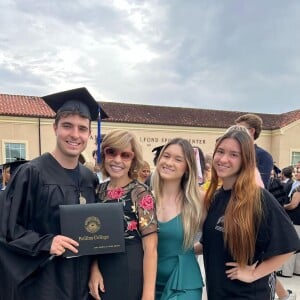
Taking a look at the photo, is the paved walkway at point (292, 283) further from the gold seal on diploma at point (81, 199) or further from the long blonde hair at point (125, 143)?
the gold seal on diploma at point (81, 199)

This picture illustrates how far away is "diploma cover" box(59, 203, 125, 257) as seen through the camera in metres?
1.73

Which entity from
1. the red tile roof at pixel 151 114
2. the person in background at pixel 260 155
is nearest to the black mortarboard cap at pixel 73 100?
the person in background at pixel 260 155

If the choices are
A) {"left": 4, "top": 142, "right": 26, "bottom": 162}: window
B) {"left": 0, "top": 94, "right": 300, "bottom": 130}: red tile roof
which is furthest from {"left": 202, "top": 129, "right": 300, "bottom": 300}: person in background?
{"left": 4, "top": 142, "right": 26, "bottom": 162}: window

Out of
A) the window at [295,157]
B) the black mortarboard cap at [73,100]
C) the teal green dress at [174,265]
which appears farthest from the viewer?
the window at [295,157]

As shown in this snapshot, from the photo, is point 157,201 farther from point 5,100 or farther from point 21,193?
point 5,100

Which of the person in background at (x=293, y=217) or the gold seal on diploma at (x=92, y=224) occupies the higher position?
the gold seal on diploma at (x=92, y=224)

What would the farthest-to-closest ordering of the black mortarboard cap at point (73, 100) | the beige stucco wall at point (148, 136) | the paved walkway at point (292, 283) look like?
the beige stucco wall at point (148, 136)
the paved walkway at point (292, 283)
the black mortarboard cap at point (73, 100)

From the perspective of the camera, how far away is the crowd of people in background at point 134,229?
1833 mm

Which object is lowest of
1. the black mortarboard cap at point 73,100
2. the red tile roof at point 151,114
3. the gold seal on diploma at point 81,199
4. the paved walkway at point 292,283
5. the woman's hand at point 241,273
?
the paved walkway at point 292,283

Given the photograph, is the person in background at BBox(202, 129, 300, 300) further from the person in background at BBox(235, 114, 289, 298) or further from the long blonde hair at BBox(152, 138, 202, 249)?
the person in background at BBox(235, 114, 289, 298)

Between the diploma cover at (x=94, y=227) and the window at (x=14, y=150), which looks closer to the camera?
the diploma cover at (x=94, y=227)

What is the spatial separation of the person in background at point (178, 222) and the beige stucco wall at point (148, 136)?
18453 millimetres

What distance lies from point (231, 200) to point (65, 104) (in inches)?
49.4

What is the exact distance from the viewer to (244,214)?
188 centimetres
